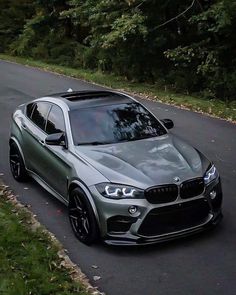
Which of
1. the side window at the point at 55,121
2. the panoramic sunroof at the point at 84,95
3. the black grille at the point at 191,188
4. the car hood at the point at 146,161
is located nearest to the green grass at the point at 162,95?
the panoramic sunroof at the point at 84,95

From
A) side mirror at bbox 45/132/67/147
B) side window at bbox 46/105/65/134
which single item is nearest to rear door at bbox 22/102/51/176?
side window at bbox 46/105/65/134

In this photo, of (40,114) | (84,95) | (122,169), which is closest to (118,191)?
(122,169)

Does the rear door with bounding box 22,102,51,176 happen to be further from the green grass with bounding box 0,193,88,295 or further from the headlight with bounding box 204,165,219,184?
the headlight with bounding box 204,165,219,184

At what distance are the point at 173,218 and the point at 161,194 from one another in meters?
0.34

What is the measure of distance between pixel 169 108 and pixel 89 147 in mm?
8624

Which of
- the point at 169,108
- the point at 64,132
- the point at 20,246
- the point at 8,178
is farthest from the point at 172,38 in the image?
the point at 20,246

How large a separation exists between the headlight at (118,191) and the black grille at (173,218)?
27 centimetres

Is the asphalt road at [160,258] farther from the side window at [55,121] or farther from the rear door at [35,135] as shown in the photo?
the side window at [55,121]

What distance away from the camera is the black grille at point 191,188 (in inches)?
241

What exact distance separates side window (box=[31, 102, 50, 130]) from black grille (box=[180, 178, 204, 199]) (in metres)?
2.85

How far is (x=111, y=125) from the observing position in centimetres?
740

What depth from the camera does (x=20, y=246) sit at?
251 inches

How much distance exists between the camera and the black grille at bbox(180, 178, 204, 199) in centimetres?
613

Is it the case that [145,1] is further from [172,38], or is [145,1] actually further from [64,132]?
[64,132]
